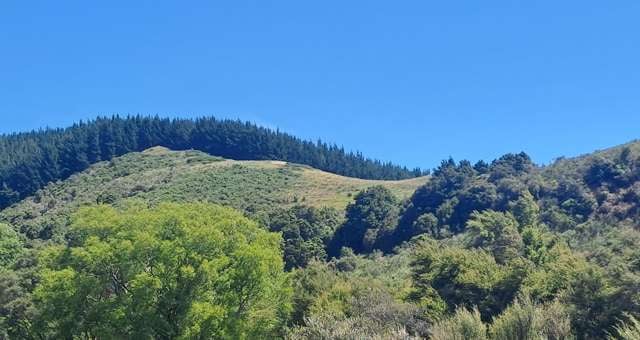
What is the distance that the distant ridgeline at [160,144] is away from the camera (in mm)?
146125

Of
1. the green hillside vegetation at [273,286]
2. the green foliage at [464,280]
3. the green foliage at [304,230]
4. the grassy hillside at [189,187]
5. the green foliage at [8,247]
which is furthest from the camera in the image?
the grassy hillside at [189,187]

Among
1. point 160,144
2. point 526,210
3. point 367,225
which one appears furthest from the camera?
point 160,144

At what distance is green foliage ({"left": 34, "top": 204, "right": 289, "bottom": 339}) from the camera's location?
2588 centimetres

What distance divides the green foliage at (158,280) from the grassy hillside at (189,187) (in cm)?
5007

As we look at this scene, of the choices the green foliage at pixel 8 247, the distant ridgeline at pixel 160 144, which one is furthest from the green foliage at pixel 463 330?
the distant ridgeline at pixel 160 144

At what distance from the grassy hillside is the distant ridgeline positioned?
13888mm

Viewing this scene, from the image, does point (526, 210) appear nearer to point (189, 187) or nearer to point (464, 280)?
point (464, 280)

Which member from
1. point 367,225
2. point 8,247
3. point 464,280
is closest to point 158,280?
point 464,280

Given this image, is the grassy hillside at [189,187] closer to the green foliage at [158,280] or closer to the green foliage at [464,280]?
the green foliage at [158,280]

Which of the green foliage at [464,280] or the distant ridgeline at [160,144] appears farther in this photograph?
the distant ridgeline at [160,144]

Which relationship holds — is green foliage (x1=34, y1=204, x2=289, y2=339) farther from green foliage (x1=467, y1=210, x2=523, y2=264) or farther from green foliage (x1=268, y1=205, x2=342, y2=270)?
green foliage (x1=268, y1=205, x2=342, y2=270)

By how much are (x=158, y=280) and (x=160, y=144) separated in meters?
146

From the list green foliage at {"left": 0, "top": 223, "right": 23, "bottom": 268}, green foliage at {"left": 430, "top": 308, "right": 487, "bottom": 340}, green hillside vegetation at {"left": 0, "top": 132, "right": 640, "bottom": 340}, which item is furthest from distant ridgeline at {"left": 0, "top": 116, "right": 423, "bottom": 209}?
green foliage at {"left": 430, "top": 308, "right": 487, "bottom": 340}

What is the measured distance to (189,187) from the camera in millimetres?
104000
